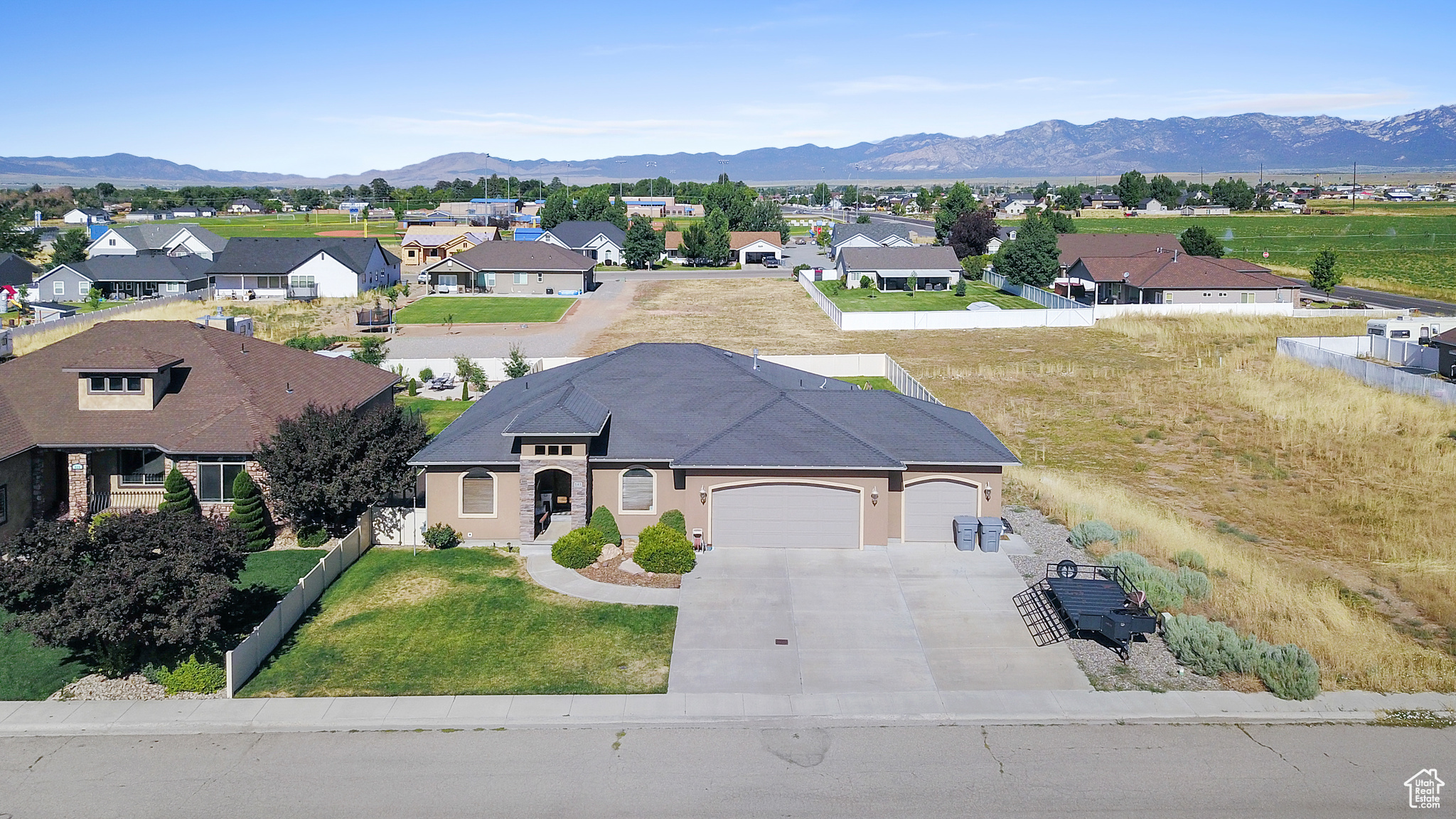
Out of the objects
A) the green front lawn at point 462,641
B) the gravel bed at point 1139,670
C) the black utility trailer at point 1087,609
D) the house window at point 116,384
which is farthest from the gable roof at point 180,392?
the gravel bed at point 1139,670

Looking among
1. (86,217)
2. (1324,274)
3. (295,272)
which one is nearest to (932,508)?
(1324,274)

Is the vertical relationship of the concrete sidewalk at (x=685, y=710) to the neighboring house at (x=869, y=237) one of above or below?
below

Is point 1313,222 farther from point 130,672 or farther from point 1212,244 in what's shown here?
point 130,672

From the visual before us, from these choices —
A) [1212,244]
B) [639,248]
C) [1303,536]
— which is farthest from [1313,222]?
[1303,536]

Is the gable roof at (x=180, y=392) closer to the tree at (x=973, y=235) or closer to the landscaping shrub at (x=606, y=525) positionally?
the landscaping shrub at (x=606, y=525)

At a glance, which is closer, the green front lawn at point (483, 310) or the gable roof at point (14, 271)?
the green front lawn at point (483, 310)

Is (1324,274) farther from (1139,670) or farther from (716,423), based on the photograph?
(1139,670)
